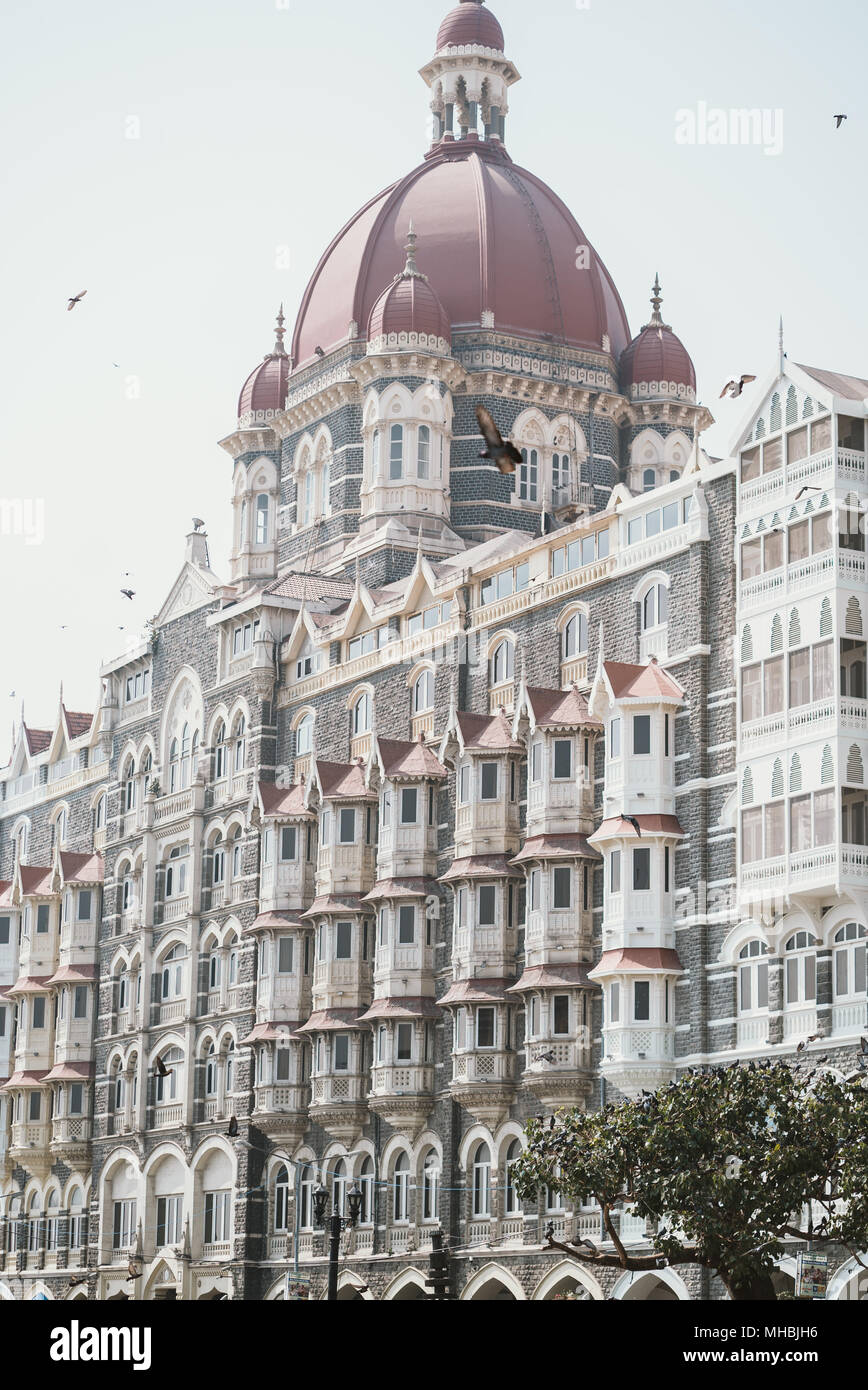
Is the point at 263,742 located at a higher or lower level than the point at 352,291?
lower

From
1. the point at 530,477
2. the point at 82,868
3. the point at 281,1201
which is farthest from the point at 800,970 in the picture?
the point at 82,868

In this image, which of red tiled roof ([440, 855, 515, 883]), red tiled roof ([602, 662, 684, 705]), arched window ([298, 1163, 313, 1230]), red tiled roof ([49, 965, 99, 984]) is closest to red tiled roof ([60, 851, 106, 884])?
red tiled roof ([49, 965, 99, 984])

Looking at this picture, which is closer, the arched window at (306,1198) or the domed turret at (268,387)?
the arched window at (306,1198)

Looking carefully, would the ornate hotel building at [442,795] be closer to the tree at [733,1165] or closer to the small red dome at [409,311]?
the small red dome at [409,311]

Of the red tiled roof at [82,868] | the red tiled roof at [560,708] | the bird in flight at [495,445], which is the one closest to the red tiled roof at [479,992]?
the red tiled roof at [560,708]

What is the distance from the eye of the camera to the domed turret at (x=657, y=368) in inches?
3088

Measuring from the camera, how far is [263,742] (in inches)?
2813

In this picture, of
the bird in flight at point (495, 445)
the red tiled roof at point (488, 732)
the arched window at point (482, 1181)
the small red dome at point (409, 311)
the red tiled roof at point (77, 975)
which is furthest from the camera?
the red tiled roof at point (77, 975)

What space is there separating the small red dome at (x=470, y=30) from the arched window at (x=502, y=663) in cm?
3178

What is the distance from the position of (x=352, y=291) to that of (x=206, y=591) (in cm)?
1171

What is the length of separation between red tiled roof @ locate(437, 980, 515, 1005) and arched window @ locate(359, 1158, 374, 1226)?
697 centimetres
